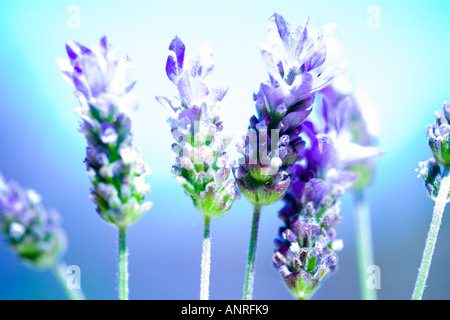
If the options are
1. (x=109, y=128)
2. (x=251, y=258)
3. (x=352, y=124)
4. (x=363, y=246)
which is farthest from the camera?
(x=352, y=124)

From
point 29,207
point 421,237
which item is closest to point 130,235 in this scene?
point 421,237

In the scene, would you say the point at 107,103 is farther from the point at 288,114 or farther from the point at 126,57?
the point at 288,114

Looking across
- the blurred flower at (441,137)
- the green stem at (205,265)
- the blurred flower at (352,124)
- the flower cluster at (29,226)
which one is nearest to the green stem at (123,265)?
the green stem at (205,265)

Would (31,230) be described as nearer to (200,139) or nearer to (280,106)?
(200,139)

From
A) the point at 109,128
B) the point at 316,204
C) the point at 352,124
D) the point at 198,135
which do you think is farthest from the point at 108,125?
the point at 352,124

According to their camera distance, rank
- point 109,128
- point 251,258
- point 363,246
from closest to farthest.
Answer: point 109,128 → point 251,258 → point 363,246

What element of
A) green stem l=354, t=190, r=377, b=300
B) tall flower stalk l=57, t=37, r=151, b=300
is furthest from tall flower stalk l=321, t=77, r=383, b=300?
tall flower stalk l=57, t=37, r=151, b=300

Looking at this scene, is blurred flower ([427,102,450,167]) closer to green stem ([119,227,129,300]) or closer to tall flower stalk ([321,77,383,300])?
tall flower stalk ([321,77,383,300])
